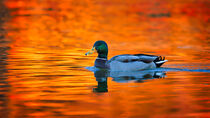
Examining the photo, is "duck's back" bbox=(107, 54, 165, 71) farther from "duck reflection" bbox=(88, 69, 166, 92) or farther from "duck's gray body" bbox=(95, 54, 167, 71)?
"duck reflection" bbox=(88, 69, 166, 92)

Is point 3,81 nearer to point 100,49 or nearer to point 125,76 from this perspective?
point 125,76

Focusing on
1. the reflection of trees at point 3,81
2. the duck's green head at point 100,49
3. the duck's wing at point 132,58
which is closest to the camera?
the reflection of trees at point 3,81

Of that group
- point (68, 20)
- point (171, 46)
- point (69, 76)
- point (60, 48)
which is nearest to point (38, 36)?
point (60, 48)

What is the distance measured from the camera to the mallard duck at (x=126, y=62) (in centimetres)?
1432

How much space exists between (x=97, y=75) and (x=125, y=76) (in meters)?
0.79

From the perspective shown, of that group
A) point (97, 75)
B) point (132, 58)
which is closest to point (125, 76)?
point (97, 75)

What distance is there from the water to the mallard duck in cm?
21

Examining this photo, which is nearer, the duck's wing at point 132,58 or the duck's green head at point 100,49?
the duck's wing at point 132,58

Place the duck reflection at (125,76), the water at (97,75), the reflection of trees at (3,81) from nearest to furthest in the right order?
the reflection of trees at (3,81) → the water at (97,75) → the duck reflection at (125,76)

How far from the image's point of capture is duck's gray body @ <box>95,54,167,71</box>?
563 inches

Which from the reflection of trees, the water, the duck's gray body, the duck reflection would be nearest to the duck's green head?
the duck's gray body

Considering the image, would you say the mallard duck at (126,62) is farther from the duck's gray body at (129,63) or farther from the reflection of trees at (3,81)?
the reflection of trees at (3,81)

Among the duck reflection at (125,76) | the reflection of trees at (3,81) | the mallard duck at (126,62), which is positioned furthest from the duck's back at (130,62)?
the reflection of trees at (3,81)

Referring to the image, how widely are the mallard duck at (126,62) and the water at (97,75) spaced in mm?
212
